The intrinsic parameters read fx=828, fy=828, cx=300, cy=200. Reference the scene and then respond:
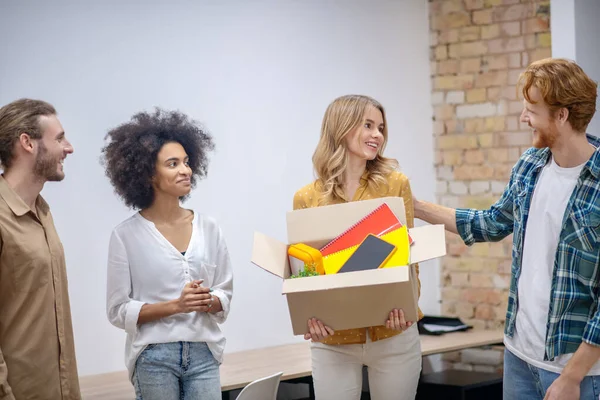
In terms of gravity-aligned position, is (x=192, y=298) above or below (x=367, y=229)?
below

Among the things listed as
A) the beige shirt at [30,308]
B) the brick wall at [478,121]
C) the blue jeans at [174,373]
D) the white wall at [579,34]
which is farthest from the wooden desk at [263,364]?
the white wall at [579,34]

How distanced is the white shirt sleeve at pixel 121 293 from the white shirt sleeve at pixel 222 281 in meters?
0.30

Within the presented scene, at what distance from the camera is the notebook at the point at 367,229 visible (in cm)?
287

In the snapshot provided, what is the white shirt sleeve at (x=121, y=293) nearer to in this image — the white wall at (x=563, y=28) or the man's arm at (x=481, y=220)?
the man's arm at (x=481, y=220)

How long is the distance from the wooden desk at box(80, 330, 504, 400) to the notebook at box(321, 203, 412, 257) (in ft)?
4.57

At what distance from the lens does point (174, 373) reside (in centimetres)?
304

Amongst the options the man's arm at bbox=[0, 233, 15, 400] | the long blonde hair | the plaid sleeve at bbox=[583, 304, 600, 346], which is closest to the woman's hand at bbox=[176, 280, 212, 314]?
the long blonde hair

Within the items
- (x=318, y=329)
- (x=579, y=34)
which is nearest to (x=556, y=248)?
(x=318, y=329)

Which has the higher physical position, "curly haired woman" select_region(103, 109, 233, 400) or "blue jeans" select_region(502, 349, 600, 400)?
"curly haired woman" select_region(103, 109, 233, 400)

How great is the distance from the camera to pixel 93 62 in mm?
4371

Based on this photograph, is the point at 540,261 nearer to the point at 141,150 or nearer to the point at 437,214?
the point at 437,214

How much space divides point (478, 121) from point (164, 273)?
2940 mm

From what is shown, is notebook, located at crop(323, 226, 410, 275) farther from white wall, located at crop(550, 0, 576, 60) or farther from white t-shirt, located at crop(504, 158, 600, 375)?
white wall, located at crop(550, 0, 576, 60)

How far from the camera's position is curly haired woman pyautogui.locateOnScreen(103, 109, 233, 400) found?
3.02m
